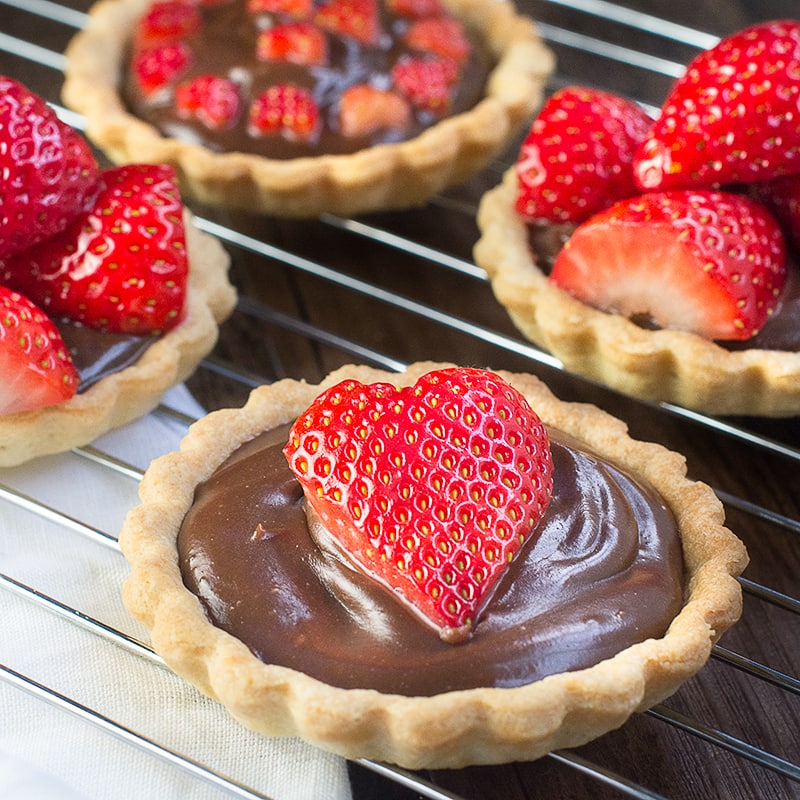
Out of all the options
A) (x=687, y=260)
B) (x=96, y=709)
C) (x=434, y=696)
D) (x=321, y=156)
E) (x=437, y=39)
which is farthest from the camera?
Answer: (x=437, y=39)

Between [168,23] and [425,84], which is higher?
[425,84]

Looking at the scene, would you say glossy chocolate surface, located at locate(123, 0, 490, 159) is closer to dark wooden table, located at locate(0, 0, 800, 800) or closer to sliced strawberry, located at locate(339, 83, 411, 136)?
sliced strawberry, located at locate(339, 83, 411, 136)

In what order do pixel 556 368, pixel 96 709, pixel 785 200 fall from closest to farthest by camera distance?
pixel 96 709 < pixel 785 200 < pixel 556 368

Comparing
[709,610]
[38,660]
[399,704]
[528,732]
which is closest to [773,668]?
[709,610]

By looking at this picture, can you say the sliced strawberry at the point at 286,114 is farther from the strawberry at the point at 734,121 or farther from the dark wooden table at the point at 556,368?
the strawberry at the point at 734,121

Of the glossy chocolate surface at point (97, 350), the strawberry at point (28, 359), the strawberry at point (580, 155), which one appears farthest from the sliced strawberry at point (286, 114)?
the strawberry at point (28, 359)

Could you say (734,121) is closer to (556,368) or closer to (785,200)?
(785,200)

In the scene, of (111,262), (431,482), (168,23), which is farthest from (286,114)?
(431,482)
